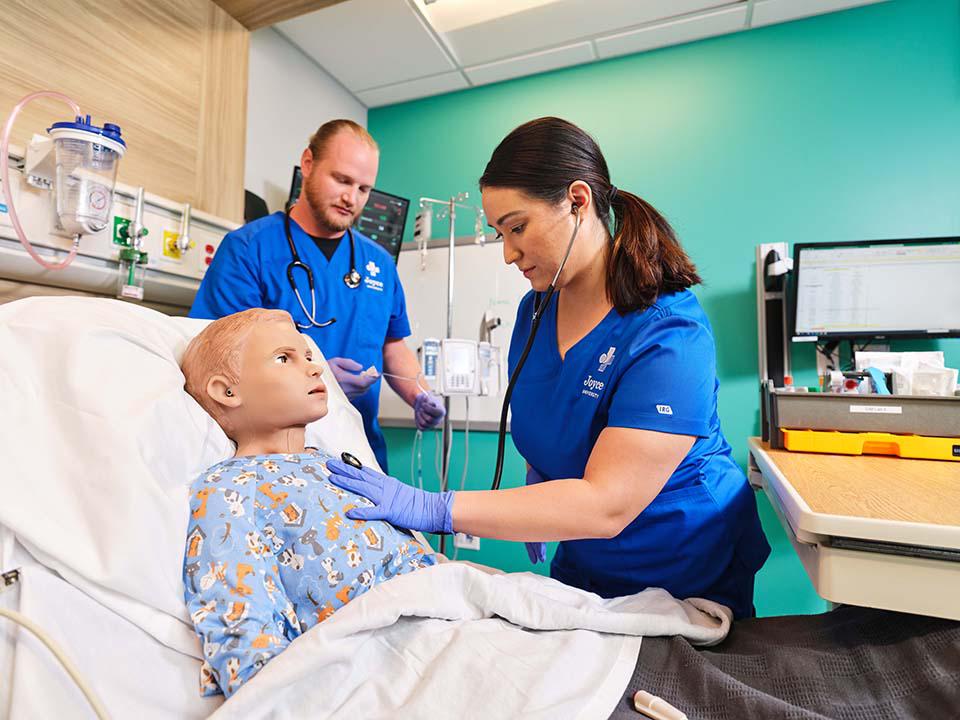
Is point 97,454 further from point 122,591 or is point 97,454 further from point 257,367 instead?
point 257,367

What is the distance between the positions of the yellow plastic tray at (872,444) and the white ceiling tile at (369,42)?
219 cm

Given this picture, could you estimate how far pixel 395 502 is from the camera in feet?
3.07

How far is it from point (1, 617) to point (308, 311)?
1.10 metres

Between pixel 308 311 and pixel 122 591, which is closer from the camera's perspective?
pixel 122 591

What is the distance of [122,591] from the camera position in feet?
2.26

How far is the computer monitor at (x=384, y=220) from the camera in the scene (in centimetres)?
262

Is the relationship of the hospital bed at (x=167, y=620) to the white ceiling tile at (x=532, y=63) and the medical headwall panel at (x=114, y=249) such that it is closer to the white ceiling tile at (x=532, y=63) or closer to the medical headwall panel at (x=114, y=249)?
the medical headwall panel at (x=114, y=249)

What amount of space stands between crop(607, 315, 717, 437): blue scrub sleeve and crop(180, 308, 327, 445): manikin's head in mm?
553

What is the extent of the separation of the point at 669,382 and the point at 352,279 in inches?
45.0

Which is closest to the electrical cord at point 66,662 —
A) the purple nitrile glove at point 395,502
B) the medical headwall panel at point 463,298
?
the purple nitrile glove at point 395,502

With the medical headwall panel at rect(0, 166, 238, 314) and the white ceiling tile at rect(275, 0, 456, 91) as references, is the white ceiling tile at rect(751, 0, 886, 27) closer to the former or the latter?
the white ceiling tile at rect(275, 0, 456, 91)

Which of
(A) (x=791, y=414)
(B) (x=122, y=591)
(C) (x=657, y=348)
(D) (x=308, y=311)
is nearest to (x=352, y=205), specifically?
(D) (x=308, y=311)

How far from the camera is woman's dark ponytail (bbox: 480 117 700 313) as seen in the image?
3.28ft

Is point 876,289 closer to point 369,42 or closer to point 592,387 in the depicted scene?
point 592,387
